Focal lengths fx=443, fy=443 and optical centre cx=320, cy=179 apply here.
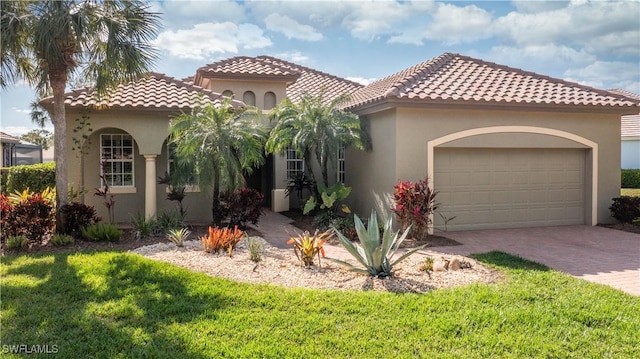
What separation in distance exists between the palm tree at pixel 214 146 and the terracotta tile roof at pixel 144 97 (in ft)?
4.64

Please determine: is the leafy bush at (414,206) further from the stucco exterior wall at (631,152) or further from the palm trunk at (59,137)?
the stucco exterior wall at (631,152)

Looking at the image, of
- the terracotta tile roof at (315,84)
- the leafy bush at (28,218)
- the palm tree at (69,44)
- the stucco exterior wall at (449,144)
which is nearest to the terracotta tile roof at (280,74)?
A: the terracotta tile roof at (315,84)

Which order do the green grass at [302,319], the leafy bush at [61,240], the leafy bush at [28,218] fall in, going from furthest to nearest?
the leafy bush at [61,240]
the leafy bush at [28,218]
the green grass at [302,319]

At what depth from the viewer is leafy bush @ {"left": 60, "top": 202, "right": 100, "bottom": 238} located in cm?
995

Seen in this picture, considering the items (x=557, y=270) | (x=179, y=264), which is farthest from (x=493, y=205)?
(x=179, y=264)

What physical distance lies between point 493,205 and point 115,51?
10.4m

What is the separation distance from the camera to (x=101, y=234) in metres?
9.77

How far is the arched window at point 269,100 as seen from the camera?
17.0m

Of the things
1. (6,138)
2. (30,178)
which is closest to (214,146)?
(30,178)

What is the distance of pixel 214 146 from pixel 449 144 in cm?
614

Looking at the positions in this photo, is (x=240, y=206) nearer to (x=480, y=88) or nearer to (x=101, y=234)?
(x=101, y=234)

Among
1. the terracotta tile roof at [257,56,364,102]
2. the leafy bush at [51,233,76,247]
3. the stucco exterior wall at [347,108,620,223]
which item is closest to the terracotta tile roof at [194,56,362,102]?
the terracotta tile roof at [257,56,364,102]

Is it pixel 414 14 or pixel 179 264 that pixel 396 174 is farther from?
pixel 179 264

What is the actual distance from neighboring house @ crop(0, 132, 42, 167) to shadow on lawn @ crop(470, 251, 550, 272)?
3100 cm
